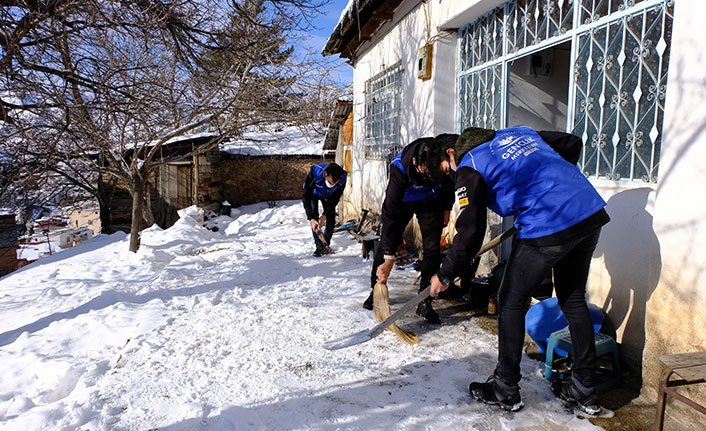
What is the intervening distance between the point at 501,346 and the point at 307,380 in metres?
1.17

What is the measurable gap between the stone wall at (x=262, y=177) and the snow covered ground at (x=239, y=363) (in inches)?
406

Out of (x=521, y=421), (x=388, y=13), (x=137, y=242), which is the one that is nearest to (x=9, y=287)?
(x=137, y=242)

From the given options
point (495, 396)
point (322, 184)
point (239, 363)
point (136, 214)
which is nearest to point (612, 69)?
point (495, 396)

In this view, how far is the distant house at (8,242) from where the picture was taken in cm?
1238

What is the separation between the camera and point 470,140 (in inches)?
93.4

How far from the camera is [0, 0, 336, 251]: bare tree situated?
419cm

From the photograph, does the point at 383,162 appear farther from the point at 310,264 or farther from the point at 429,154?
the point at 429,154

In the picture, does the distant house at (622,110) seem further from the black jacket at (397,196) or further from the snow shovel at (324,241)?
the snow shovel at (324,241)

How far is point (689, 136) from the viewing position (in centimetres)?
209

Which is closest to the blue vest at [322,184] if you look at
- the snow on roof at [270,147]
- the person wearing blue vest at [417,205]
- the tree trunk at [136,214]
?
the person wearing blue vest at [417,205]

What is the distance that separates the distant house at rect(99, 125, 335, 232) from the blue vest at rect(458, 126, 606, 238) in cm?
1109

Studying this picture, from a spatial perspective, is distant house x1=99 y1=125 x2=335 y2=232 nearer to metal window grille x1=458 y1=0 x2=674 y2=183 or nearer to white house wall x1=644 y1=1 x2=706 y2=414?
metal window grille x1=458 y1=0 x2=674 y2=183

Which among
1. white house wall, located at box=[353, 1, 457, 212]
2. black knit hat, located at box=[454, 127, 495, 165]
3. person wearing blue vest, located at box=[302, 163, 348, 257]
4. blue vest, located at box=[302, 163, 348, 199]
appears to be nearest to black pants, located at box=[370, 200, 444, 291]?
black knit hat, located at box=[454, 127, 495, 165]

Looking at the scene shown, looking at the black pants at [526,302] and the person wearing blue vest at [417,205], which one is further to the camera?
the person wearing blue vest at [417,205]
